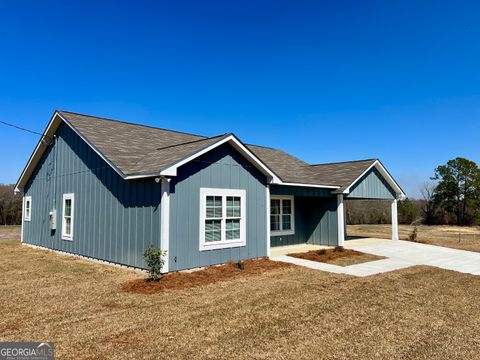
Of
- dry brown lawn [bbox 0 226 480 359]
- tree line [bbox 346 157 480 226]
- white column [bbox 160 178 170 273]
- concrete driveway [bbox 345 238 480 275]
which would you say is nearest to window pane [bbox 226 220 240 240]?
dry brown lawn [bbox 0 226 480 359]

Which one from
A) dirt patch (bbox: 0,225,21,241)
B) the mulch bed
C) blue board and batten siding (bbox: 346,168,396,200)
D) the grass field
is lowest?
the grass field

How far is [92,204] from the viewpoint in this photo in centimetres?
1193

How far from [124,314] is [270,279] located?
4.04 m

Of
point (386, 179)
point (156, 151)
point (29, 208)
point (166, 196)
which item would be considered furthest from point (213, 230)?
point (386, 179)

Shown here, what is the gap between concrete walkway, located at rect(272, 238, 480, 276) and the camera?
10656mm

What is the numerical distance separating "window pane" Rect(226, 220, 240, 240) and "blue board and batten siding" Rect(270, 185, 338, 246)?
4.61m

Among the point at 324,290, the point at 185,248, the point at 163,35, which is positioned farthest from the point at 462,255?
the point at 163,35

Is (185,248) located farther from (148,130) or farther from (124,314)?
(148,130)

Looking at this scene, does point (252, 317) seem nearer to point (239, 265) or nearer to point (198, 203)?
point (239, 265)

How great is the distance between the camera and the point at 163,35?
14.5 m

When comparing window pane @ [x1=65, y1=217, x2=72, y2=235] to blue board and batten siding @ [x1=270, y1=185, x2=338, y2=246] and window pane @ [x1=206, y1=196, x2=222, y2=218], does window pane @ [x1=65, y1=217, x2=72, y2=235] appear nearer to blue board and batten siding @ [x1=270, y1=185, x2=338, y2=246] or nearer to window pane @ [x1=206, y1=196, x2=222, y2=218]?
window pane @ [x1=206, y1=196, x2=222, y2=218]

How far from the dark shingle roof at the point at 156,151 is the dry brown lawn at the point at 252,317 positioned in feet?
11.0

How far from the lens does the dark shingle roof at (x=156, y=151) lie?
10.1 metres

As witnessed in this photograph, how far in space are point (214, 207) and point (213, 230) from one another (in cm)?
68
